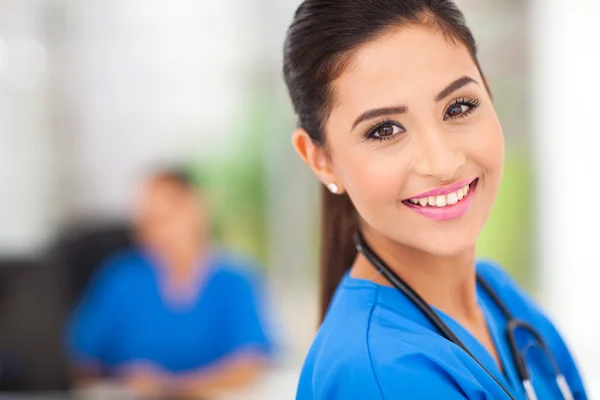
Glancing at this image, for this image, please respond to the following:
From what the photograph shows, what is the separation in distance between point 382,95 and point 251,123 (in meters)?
2.78

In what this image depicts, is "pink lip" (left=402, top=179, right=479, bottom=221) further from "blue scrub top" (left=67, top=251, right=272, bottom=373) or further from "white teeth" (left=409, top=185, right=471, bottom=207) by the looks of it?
"blue scrub top" (left=67, top=251, right=272, bottom=373)

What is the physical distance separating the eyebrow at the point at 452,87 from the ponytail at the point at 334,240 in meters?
0.18

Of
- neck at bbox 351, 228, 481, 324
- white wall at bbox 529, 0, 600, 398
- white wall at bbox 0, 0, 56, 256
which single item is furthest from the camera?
white wall at bbox 0, 0, 56, 256

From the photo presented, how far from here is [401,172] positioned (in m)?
0.58

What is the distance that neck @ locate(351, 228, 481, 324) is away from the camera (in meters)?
0.66

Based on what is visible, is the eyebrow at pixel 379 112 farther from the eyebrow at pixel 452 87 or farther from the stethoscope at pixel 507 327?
the stethoscope at pixel 507 327

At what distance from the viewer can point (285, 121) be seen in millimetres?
3150

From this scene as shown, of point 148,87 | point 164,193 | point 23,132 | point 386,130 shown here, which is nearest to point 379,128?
point 386,130

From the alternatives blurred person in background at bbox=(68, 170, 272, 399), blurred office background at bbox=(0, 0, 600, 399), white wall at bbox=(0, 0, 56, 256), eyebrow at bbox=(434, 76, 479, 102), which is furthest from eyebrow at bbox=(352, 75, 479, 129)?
white wall at bbox=(0, 0, 56, 256)

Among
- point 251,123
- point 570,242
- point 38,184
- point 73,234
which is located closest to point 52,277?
point 73,234

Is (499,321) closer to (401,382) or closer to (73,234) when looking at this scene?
(401,382)

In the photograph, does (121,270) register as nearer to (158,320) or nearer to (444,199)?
(158,320)

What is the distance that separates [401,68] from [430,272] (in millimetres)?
195

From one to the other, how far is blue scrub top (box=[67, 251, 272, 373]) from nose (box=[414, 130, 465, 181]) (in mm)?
1633
